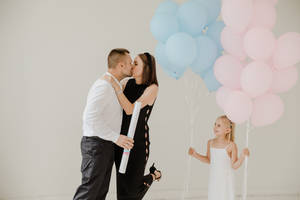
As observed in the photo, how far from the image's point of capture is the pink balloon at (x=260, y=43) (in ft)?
7.00

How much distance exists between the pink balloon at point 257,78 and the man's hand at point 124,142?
931mm

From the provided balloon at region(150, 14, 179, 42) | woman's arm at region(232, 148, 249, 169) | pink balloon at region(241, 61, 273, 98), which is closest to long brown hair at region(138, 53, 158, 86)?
balloon at region(150, 14, 179, 42)

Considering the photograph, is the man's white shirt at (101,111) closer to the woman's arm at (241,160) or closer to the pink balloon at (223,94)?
the pink balloon at (223,94)

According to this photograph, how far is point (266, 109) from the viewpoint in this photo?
7.43 feet

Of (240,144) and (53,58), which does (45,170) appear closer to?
(53,58)

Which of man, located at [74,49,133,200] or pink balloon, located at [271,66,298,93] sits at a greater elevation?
pink balloon, located at [271,66,298,93]

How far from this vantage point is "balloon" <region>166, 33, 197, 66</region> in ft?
7.43

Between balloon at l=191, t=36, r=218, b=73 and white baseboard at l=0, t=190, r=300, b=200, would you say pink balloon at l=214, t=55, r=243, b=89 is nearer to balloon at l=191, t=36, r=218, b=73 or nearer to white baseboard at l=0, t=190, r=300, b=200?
balloon at l=191, t=36, r=218, b=73

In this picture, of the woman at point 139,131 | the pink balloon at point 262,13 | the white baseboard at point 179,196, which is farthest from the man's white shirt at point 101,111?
the white baseboard at point 179,196

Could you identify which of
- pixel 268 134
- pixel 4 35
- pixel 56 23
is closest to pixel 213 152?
pixel 268 134

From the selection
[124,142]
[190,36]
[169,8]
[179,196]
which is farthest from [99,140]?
[179,196]

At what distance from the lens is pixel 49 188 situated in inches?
131

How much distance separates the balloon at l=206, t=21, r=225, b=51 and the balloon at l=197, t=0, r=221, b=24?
0.05 meters

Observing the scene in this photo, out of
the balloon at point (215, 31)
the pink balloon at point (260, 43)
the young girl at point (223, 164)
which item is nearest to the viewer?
the pink balloon at point (260, 43)
